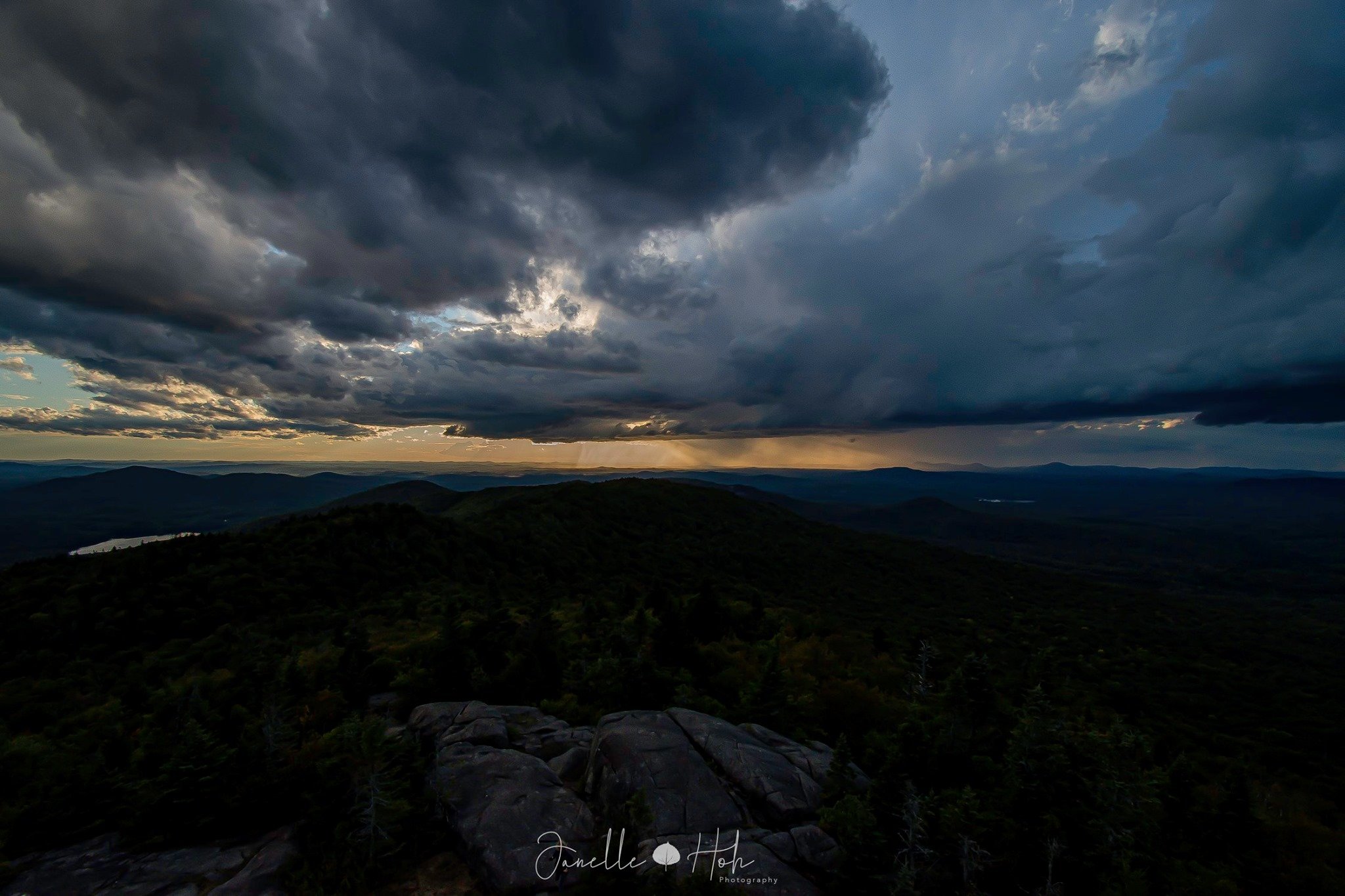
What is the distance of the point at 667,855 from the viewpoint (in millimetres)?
10305

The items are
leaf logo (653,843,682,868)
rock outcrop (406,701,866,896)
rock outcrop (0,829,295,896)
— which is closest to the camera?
rock outcrop (0,829,295,896)

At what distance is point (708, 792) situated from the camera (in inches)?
481

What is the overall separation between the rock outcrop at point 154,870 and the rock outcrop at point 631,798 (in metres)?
3.19

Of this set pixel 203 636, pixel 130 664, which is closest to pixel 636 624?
pixel 130 664

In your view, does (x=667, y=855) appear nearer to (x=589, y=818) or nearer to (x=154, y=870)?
(x=589, y=818)

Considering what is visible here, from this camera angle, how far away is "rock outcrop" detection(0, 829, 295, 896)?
Answer: 9055 millimetres

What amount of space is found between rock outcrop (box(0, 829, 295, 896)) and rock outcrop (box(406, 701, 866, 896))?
3189 millimetres

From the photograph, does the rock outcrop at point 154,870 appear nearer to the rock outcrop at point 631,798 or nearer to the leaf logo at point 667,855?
the rock outcrop at point 631,798

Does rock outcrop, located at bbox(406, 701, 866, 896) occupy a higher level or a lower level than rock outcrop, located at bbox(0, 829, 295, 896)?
lower

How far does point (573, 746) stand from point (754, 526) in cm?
16385

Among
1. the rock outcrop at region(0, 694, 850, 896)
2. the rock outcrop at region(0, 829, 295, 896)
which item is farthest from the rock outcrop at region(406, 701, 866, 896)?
the rock outcrop at region(0, 829, 295, 896)

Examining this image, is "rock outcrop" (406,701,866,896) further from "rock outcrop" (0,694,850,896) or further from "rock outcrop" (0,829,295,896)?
"rock outcrop" (0,829,295,896)

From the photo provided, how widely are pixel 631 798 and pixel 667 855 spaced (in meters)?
1.29

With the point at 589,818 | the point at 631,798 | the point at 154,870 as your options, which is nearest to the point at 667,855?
the point at 631,798
